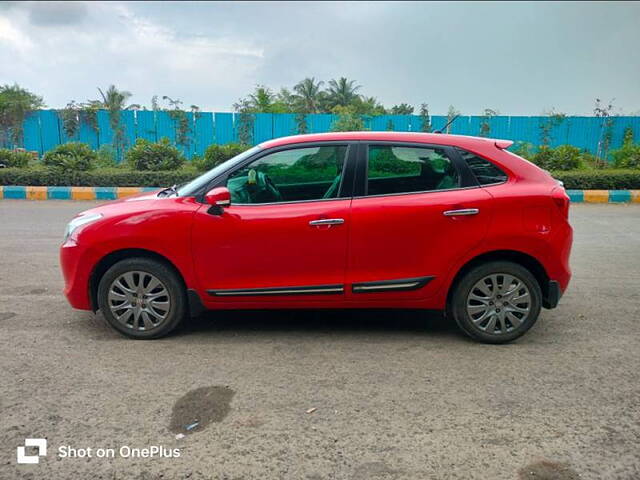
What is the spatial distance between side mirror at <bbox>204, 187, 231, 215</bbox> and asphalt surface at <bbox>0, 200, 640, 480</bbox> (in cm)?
105

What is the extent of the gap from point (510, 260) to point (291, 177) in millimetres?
1856

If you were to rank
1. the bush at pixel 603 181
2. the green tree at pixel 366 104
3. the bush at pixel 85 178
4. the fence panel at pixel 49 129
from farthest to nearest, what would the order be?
the green tree at pixel 366 104, the fence panel at pixel 49 129, the bush at pixel 85 178, the bush at pixel 603 181

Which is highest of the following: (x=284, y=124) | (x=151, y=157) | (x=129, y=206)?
(x=284, y=124)

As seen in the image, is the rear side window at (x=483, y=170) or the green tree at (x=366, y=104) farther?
the green tree at (x=366, y=104)

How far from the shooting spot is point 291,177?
431 centimetres

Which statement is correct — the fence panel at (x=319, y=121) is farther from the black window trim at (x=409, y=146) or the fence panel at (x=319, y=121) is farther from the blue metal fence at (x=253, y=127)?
the black window trim at (x=409, y=146)

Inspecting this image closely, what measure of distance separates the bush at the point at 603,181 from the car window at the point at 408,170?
11226mm

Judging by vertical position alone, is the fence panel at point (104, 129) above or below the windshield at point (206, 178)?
above

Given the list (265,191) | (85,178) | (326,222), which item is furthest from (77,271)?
(85,178)

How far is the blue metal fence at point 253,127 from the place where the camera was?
65.1 ft

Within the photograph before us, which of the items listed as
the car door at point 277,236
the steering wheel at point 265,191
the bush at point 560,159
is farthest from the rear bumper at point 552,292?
the bush at point 560,159

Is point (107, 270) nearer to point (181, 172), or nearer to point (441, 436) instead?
point (441, 436)

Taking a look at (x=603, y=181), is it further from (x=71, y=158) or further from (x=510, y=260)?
(x=71, y=158)

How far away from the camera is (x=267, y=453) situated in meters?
2.70
